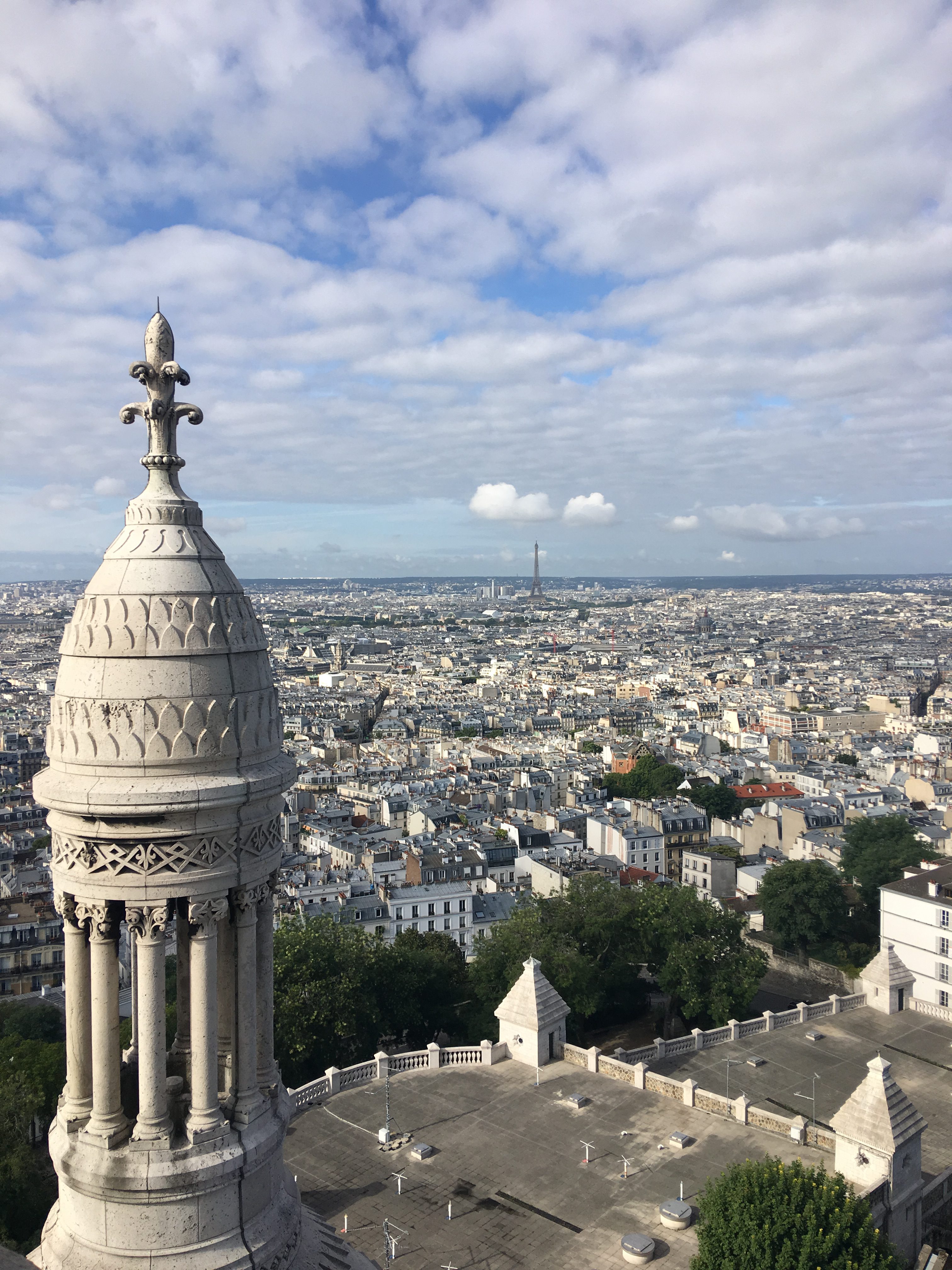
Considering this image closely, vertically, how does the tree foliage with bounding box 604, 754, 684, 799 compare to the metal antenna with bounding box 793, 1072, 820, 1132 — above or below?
below

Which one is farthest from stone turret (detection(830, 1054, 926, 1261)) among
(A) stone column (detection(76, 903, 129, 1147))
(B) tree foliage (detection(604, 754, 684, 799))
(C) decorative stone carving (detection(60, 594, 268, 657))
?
(B) tree foliage (detection(604, 754, 684, 799))

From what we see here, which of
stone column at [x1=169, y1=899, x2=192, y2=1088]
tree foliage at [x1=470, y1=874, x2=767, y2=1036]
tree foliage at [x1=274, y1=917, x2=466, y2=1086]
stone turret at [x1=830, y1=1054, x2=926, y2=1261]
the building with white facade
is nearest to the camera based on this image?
stone column at [x1=169, y1=899, x2=192, y2=1088]

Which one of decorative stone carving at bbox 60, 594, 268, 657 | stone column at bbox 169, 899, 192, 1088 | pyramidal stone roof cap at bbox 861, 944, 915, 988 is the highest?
decorative stone carving at bbox 60, 594, 268, 657

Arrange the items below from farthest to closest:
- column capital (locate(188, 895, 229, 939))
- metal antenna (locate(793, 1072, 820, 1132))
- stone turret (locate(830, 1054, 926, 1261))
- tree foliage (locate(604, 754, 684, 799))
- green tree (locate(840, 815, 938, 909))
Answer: tree foliage (locate(604, 754, 684, 799)), green tree (locate(840, 815, 938, 909)), metal antenna (locate(793, 1072, 820, 1132)), stone turret (locate(830, 1054, 926, 1261)), column capital (locate(188, 895, 229, 939))

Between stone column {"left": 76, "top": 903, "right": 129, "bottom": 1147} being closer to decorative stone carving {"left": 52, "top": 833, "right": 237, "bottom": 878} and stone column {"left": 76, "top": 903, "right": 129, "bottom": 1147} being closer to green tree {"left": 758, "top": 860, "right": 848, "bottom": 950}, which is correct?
decorative stone carving {"left": 52, "top": 833, "right": 237, "bottom": 878}

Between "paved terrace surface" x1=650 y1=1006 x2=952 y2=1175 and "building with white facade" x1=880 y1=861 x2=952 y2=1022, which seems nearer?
"paved terrace surface" x1=650 y1=1006 x2=952 y2=1175

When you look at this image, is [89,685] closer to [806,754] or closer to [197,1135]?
[197,1135]

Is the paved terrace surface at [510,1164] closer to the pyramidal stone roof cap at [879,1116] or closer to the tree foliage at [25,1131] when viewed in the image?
the pyramidal stone roof cap at [879,1116]
